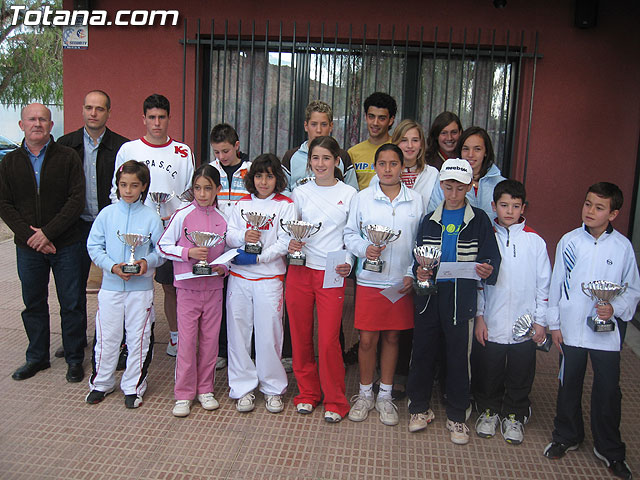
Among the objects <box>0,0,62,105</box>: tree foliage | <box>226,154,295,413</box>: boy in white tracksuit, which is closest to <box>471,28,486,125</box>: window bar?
<box>226,154,295,413</box>: boy in white tracksuit

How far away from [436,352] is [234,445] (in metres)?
1.31

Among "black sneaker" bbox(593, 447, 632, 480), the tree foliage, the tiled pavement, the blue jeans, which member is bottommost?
the tiled pavement

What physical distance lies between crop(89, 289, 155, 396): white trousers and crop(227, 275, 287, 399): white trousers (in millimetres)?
544

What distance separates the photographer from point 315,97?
591 cm

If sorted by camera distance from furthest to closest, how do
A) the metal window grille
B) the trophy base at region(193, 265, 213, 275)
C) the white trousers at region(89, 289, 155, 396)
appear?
the metal window grille < the white trousers at region(89, 289, 155, 396) < the trophy base at region(193, 265, 213, 275)

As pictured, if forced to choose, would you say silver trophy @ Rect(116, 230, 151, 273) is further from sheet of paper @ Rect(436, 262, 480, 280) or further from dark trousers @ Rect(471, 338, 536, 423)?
dark trousers @ Rect(471, 338, 536, 423)

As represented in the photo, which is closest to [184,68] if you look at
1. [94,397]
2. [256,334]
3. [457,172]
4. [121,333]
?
[121,333]

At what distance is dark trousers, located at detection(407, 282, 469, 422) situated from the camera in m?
3.17

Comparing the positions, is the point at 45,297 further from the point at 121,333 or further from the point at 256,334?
the point at 256,334

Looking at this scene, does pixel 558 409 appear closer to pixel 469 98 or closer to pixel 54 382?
pixel 54 382

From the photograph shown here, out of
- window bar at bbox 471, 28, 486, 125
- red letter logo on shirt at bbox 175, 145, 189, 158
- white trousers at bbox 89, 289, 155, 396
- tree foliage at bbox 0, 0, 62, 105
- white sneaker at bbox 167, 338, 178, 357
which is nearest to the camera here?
white trousers at bbox 89, 289, 155, 396

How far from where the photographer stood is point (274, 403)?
3434mm

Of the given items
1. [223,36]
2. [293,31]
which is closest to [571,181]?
[293,31]

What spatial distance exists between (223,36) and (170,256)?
3.32 metres
